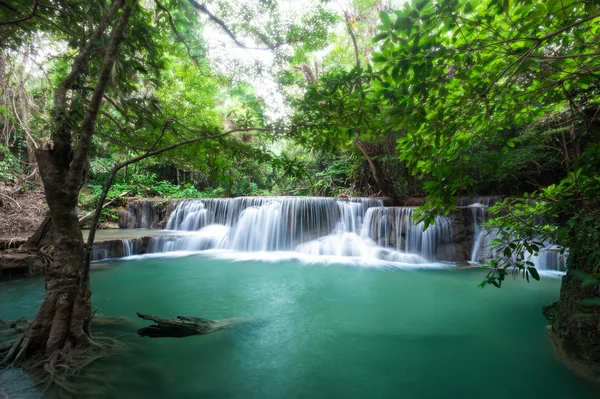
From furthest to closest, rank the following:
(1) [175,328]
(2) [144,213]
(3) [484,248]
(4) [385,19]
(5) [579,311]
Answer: (2) [144,213], (3) [484,248], (1) [175,328], (5) [579,311], (4) [385,19]

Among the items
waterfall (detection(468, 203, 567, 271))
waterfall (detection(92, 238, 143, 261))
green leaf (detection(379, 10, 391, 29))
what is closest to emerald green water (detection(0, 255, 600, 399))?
waterfall (detection(468, 203, 567, 271))

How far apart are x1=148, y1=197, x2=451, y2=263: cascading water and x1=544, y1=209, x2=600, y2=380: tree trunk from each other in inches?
231

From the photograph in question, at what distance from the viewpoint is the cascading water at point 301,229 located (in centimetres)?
953

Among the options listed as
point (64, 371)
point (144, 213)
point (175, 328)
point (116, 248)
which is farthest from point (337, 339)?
point (144, 213)

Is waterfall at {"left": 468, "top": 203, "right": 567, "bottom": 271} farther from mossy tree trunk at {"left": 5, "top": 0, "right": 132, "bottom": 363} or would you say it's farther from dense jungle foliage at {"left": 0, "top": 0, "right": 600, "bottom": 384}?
mossy tree trunk at {"left": 5, "top": 0, "right": 132, "bottom": 363}

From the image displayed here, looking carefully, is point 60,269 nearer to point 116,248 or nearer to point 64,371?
point 64,371

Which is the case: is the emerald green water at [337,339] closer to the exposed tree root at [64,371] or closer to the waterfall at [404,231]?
the exposed tree root at [64,371]

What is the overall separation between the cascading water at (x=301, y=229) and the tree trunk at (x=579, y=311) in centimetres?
586

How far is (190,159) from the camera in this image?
144 inches

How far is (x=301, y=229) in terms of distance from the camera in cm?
1169

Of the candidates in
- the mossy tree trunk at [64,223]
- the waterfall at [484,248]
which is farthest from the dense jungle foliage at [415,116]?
the waterfall at [484,248]

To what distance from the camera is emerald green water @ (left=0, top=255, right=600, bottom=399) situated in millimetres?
2918

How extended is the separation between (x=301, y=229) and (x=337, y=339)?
7.77 m

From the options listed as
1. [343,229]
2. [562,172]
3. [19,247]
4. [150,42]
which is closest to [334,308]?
[150,42]
